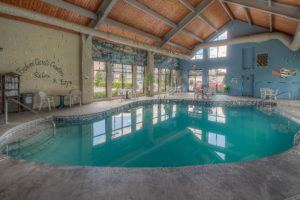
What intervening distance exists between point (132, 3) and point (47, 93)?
17.9ft

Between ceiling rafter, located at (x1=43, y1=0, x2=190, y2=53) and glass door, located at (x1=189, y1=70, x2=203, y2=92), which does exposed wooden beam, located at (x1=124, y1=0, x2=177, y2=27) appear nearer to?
ceiling rafter, located at (x1=43, y1=0, x2=190, y2=53)

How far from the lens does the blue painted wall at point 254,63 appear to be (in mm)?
12562

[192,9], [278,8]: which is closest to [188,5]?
[192,9]

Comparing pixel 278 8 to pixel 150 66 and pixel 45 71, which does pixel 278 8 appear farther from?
pixel 45 71

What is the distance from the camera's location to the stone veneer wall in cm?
677

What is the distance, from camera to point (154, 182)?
2.18 meters

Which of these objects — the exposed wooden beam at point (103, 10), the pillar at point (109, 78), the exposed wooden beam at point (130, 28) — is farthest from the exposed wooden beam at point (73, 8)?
the pillar at point (109, 78)

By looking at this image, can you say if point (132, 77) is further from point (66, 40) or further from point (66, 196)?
point (66, 196)

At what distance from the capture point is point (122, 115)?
827 centimetres

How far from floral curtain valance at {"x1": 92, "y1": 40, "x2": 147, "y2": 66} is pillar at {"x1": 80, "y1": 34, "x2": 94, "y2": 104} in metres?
0.51

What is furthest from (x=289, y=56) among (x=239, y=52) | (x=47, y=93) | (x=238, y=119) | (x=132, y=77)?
(x=47, y=93)

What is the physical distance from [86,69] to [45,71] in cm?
205

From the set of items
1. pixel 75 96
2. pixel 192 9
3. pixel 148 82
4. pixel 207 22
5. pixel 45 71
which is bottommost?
pixel 75 96

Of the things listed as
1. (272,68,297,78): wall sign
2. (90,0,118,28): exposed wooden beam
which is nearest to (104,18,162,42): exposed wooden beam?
(90,0,118,28): exposed wooden beam
